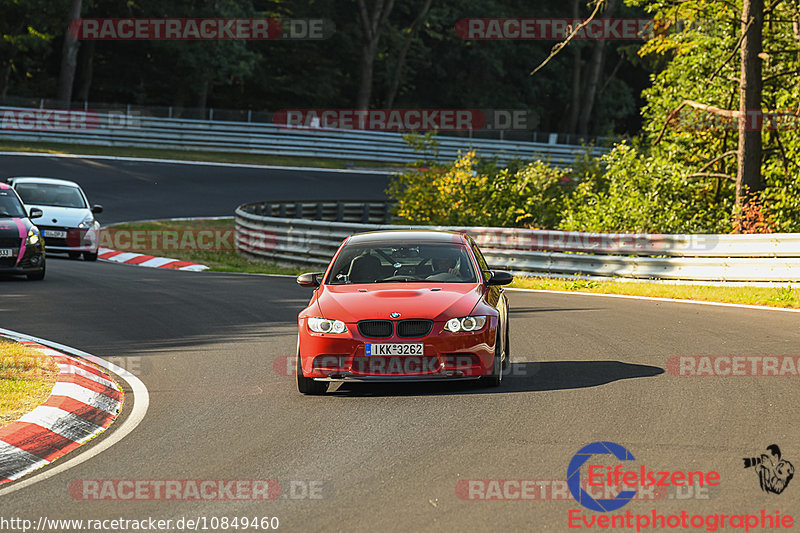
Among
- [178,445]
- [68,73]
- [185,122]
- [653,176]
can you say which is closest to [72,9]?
[68,73]

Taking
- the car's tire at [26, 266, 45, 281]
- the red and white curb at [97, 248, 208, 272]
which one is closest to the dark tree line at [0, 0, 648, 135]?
the red and white curb at [97, 248, 208, 272]

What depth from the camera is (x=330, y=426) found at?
8633 mm

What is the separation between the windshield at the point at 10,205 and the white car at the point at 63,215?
4.06 metres

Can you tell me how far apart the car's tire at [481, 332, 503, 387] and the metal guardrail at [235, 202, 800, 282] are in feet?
22.3

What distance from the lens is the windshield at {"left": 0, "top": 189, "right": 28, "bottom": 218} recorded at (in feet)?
66.8

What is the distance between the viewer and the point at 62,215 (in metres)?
25.3

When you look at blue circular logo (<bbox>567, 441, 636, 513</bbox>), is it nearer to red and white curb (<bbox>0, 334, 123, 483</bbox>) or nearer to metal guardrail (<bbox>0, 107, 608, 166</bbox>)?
red and white curb (<bbox>0, 334, 123, 483</bbox>)

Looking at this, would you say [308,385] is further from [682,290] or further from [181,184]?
[181,184]

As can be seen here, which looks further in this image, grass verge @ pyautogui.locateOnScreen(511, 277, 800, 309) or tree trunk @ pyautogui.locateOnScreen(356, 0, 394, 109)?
tree trunk @ pyautogui.locateOnScreen(356, 0, 394, 109)

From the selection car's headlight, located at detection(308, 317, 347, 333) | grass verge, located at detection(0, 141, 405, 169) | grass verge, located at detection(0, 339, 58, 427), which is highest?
grass verge, located at detection(0, 141, 405, 169)

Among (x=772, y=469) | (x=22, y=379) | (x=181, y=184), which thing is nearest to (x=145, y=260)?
(x=181, y=184)

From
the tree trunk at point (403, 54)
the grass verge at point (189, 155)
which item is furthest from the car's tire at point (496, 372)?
the tree trunk at point (403, 54)

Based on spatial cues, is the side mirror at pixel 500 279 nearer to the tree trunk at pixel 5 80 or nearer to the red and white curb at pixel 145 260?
the red and white curb at pixel 145 260

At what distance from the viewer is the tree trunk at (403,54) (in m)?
61.7
